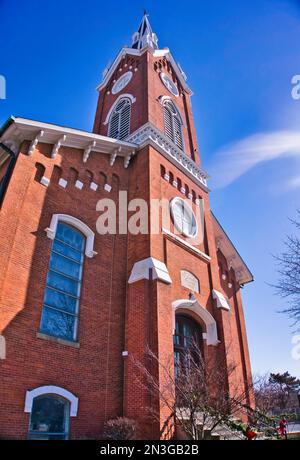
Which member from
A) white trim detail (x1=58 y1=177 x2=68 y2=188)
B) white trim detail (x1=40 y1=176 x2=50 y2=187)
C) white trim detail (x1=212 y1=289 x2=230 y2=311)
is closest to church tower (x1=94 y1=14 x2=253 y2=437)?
white trim detail (x1=212 y1=289 x2=230 y2=311)

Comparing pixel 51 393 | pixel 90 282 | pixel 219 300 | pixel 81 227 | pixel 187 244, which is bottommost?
pixel 51 393

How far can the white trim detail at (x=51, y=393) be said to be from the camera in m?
8.67

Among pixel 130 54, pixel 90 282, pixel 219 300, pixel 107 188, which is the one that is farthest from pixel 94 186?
pixel 130 54

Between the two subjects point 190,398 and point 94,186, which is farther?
point 94,186

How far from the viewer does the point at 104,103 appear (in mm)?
22312

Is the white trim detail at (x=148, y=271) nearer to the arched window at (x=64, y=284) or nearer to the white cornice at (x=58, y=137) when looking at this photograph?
the arched window at (x=64, y=284)

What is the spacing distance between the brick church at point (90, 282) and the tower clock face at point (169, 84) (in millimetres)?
4510

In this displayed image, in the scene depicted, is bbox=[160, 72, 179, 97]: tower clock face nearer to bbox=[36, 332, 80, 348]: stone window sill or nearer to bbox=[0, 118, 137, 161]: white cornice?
bbox=[0, 118, 137, 161]: white cornice

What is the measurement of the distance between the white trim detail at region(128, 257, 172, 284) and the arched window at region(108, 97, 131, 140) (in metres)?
8.45

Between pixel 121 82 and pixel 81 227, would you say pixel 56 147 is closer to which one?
pixel 81 227

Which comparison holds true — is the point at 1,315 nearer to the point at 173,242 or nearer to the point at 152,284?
the point at 152,284

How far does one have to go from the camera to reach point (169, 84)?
22078mm

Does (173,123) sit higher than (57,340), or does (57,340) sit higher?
(173,123)

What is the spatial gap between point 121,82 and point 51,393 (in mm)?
18553
